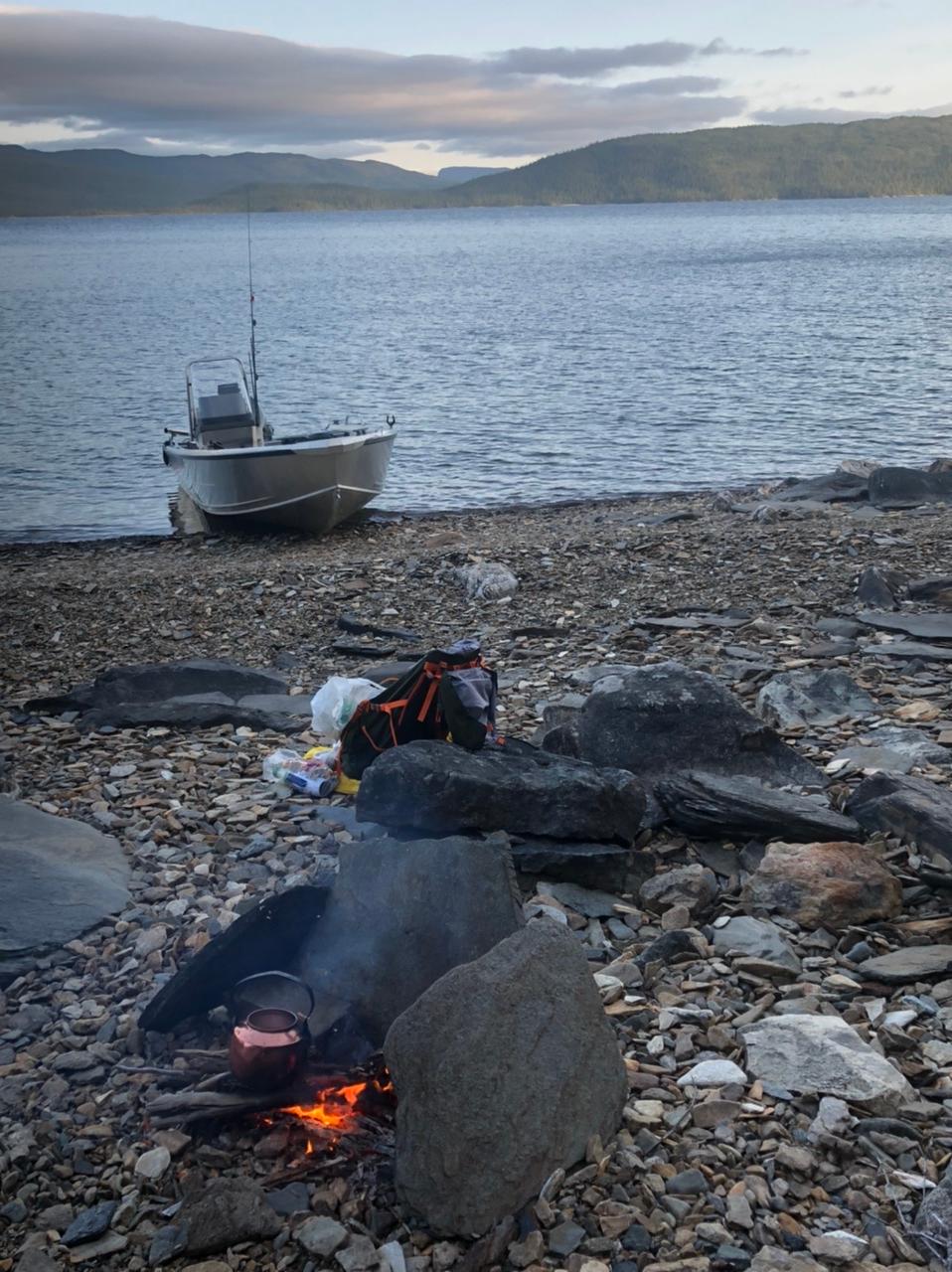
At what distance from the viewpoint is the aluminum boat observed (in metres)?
19.4

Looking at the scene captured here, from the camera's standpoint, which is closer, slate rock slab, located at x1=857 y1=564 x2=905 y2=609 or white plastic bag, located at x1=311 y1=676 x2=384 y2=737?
white plastic bag, located at x1=311 y1=676 x2=384 y2=737

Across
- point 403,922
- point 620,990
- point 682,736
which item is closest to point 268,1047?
point 403,922

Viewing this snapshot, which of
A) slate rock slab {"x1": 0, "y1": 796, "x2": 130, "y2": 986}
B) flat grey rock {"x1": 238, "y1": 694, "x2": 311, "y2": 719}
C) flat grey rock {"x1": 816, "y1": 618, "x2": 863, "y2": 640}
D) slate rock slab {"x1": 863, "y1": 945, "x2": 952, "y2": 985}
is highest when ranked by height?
slate rock slab {"x1": 863, "y1": 945, "x2": 952, "y2": 985}

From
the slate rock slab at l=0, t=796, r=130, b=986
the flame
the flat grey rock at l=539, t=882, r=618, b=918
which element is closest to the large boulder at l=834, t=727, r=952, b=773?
the flat grey rock at l=539, t=882, r=618, b=918

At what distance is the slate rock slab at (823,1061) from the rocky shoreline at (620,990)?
30 mm

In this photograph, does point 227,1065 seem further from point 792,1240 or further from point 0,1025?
point 792,1240

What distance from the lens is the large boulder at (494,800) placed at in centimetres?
606

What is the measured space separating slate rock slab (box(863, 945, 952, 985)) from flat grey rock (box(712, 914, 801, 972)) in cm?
32

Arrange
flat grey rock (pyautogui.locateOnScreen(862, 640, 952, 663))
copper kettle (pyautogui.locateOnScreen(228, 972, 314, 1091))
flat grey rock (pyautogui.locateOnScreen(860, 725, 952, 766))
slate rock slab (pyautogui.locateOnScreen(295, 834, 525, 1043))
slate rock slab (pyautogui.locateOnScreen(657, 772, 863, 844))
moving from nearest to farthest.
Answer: copper kettle (pyautogui.locateOnScreen(228, 972, 314, 1091)) → slate rock slab (pyautogui.locateOnScreen(295, 834, 525, 1043)) → slate rock slab (pyautogui.locateOnScreen(657, 772, 863, 844)) → flat grey rock (pyautogui.locateOnScreen(860, 725, 952, 766)) → flat grey rock (pyautogui.locateOnScreen(862, 640, 952, 663))

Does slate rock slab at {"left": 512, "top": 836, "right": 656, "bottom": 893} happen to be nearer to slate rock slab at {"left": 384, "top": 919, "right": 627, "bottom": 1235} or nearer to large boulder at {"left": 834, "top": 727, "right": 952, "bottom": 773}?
slate rock slab at {"left": 384, "top": 919, "right": 627, "bottom": 1235}

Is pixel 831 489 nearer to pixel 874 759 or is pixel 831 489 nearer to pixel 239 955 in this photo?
pixel 874 759

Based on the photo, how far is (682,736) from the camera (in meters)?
6.99

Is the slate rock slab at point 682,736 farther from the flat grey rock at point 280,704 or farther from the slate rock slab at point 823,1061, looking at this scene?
the flat grey rock at point 280,704

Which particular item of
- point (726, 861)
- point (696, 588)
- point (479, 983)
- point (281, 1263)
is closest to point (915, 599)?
point (696, 588)
